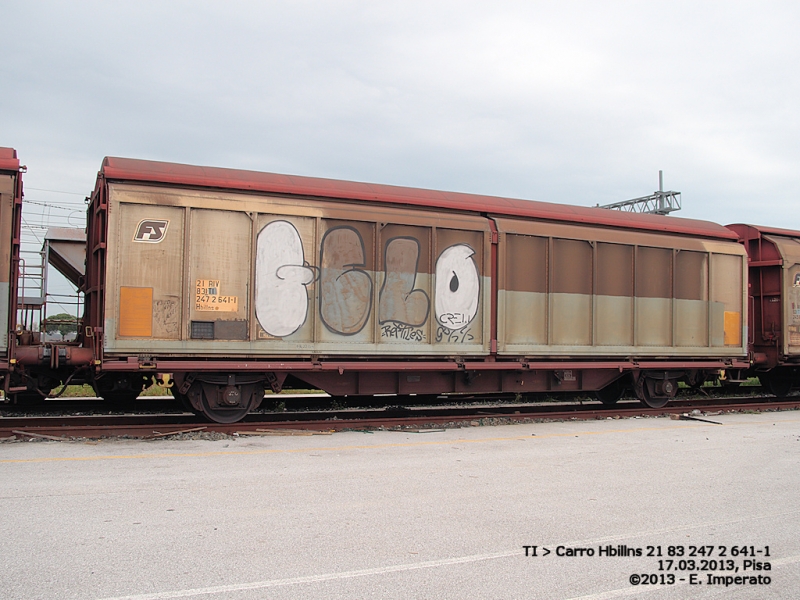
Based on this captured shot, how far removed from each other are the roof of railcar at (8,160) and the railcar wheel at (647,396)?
1081 cm

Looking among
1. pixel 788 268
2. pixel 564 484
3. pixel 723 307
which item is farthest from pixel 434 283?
pixel 788 268

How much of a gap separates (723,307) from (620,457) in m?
6.50

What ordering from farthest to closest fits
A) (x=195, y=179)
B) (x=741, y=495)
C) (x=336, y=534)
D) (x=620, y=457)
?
(x=195, y=179) < (x=620, y=457) < (x=741, y=495) < (x=336, y=534)

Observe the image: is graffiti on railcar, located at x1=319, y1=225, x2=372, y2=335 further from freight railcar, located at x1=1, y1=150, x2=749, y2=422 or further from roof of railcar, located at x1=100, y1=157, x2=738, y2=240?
roof of railcar, located at x1=100, y1=157, x2=738, y2=240

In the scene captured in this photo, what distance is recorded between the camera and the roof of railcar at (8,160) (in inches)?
345

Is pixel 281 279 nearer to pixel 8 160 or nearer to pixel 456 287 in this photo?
pixel 456 287

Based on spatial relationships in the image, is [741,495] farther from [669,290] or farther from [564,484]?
[669,290]

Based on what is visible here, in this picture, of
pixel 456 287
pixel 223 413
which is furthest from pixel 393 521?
pixel 456 287

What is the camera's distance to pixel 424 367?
1044 centimetres

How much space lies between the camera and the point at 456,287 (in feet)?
35.1

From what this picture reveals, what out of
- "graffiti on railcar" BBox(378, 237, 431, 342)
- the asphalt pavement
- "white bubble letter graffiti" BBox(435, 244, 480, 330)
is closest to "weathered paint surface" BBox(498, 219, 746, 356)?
"white bubble letter graffiti" BBox(435, 244, 480, 330)

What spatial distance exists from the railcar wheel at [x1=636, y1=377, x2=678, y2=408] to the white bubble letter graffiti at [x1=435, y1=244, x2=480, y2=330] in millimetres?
3957

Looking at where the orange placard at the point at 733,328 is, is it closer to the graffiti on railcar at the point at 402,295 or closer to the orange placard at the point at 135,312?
the graffiti on railcar at the point at 402,295

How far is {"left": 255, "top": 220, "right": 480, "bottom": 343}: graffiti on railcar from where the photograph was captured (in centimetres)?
967
